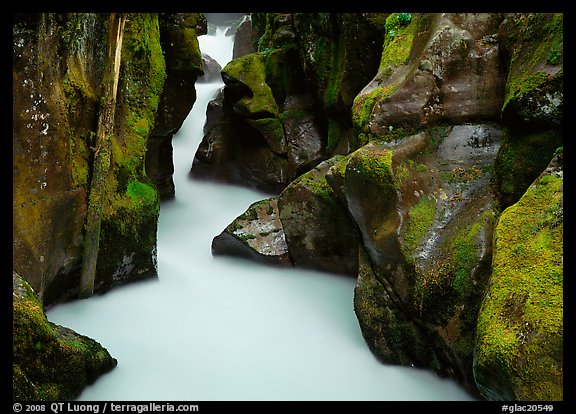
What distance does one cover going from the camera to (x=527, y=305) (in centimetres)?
340

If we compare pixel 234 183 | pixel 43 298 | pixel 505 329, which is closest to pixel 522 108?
pixel 505 329

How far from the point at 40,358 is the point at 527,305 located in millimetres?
3881

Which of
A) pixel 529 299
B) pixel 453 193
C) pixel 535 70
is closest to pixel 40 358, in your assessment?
pixel 529 299

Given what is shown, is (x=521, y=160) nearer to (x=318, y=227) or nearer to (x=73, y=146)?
(x=318, y=227)

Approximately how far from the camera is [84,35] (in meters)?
6.21

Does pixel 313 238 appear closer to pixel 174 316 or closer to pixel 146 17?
pixel 174 316

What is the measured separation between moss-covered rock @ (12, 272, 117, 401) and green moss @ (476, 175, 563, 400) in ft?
11.5

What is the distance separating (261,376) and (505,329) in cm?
270

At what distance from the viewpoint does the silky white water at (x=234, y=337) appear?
486 centimetres

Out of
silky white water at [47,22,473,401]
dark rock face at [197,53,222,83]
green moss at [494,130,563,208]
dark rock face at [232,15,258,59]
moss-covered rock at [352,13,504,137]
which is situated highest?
moss-covered rock at [352,13,504,137]

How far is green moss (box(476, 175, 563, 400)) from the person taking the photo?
3.08m

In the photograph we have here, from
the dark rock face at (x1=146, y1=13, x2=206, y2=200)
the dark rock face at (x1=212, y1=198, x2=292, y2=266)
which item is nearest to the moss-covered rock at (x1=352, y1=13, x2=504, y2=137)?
the dark rock face at (x1=212, y1=198, x2=292, y2=266)

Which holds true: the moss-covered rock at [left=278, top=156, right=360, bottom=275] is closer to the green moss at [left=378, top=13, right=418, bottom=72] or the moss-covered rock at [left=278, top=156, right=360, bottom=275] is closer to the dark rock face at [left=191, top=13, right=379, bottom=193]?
the green moss at [left=378, top=13, right=418, bottom=72]
